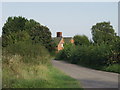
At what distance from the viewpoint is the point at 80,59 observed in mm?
32344

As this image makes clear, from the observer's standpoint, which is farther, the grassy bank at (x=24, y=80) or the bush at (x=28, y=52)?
the bush at (x=28, y=52)

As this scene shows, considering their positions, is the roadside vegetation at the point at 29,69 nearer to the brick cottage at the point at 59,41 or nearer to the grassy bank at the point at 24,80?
the grassy bank at the point at 24,80

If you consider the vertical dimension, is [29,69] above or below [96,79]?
above

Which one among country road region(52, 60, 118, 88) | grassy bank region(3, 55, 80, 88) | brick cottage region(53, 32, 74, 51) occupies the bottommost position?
country road region(52, 60, 118, 88)

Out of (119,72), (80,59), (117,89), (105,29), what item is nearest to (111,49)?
(119,72)

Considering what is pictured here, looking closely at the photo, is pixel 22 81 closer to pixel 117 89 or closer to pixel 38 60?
pixel 117 89

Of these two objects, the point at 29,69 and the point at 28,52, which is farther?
the point at 28,52

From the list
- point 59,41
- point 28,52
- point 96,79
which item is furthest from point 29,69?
point 59,41

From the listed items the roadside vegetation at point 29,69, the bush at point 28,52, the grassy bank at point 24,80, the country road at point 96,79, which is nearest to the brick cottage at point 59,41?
the roadside vegetation at point 29,69

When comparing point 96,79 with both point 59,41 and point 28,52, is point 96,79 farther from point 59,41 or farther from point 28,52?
point 59,41

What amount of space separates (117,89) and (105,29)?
7469cm

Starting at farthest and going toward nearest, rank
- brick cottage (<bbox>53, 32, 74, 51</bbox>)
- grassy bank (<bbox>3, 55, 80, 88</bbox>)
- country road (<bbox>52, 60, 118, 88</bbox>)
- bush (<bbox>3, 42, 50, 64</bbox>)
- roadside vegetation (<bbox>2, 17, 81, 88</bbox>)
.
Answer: brick cottage (<bbox>53, 32, 74, 51</bbox>) → bush (<bbox>3, 42, 50, 64</bbox>) → country road (<bbox>52, 60, 118, 88</bbox>) → roadside vegetation (<bbox>2, 17, 81, 88</bbox>) → grassy bank (<bbox>3, 55, 80, 88</bbox>)

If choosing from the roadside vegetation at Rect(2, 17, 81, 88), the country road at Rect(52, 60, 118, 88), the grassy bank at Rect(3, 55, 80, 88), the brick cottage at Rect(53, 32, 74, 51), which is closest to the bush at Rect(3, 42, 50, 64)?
the roadside vegetation at Rect(2, 17, 81, 88)

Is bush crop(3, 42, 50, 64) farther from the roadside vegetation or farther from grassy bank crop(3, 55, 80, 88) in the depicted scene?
grassy bank crop(3, 55, 80, 88)
